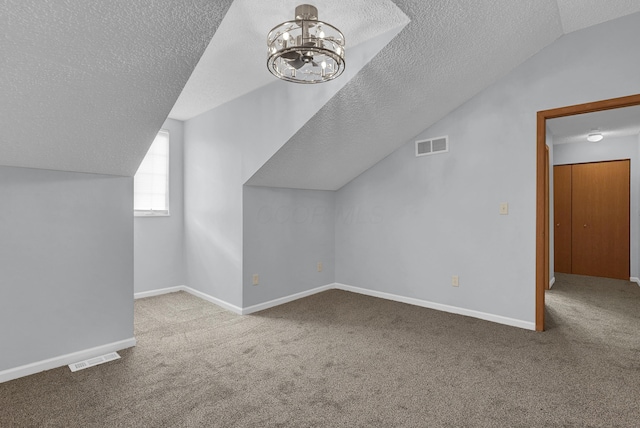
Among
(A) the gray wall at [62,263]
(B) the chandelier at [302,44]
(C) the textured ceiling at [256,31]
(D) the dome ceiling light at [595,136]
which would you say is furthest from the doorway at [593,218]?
(A) the gray wall at [62,263]

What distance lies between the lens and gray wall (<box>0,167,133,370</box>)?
7.26ft

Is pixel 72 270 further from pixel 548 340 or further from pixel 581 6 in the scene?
pixel 581 6

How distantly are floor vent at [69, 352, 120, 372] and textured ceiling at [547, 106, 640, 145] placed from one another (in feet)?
17.1

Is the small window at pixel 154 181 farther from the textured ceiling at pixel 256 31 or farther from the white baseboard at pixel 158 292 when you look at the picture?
the textured ceiling at pixel 256 31

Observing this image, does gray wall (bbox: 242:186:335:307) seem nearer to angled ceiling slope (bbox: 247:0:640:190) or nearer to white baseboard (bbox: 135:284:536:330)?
white baseboard (bbox: 135:284:536:330)

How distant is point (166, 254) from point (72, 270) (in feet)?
6.74

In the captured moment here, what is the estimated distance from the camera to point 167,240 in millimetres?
4492

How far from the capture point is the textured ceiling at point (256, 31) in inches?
85.2

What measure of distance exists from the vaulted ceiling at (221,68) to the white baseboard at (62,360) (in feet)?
4.54

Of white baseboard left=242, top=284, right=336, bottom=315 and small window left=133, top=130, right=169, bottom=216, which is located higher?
small window left=133, top=130, right=169, bottom=216

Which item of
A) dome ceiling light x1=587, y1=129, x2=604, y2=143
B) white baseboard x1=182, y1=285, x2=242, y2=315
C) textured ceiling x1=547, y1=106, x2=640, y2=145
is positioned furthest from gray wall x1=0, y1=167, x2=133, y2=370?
dome ceiling light x1=587, y1=129, x2=604, y2=143

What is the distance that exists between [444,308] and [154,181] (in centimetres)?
404

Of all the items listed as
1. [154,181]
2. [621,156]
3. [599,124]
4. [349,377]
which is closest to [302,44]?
[349,377]

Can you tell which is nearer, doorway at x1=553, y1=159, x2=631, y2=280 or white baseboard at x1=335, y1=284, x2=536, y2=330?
white baseboard at x1=335, y1=284, x2=536, y2=330
